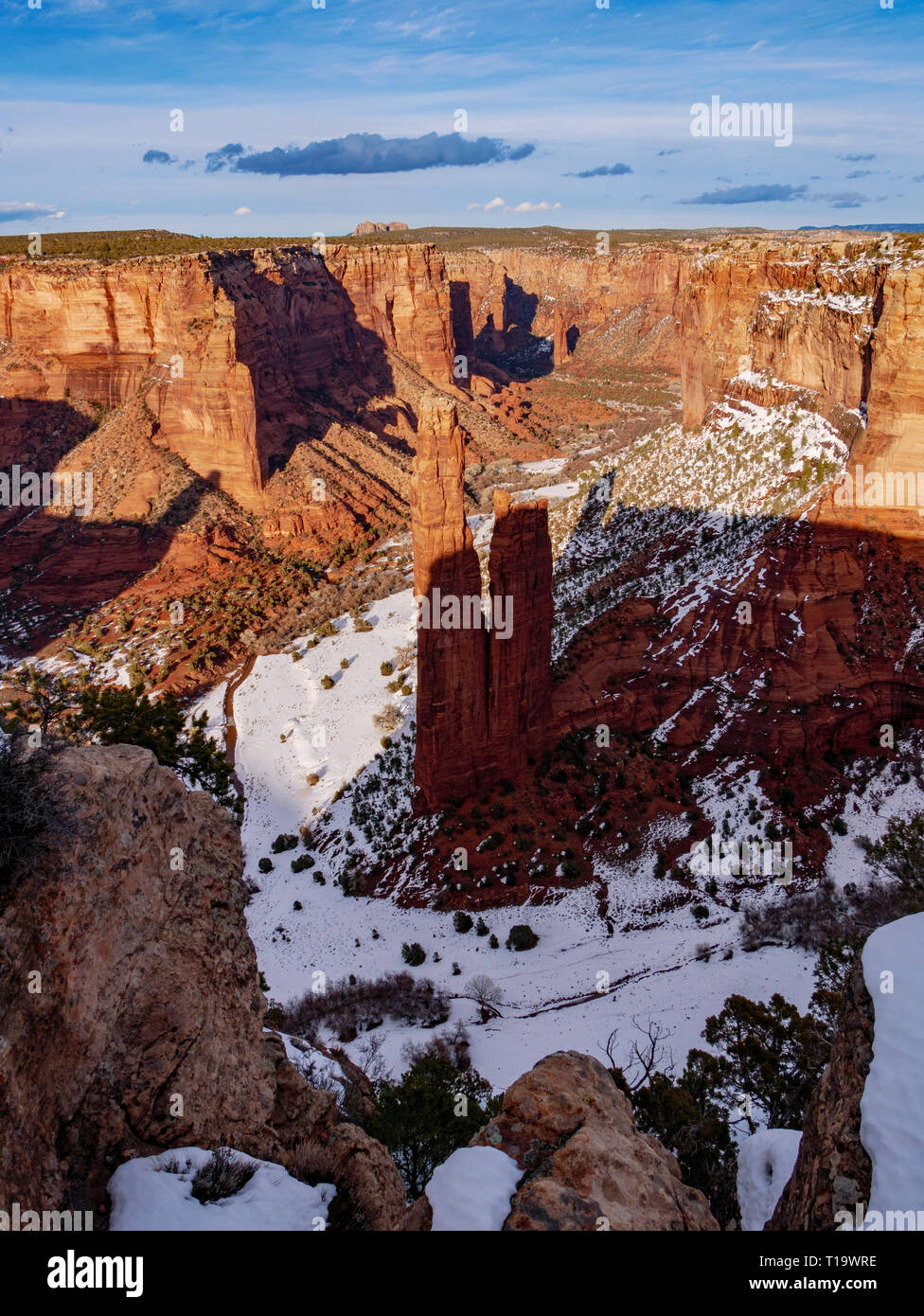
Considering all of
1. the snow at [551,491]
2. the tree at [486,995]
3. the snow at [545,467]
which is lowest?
the tree at [486,995]

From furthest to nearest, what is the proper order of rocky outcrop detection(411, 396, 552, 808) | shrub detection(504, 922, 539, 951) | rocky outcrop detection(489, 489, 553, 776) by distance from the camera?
rocky outcrop detection(489, 489, 553, 776), rocky outcrop detection(411, 396, 552, 808), shrub detection(504, 922, 539, 951)

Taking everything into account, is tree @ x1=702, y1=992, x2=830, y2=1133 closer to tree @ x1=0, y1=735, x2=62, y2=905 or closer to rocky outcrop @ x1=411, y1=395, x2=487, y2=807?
rocky outcrop @ x1=411, y1=395, x2=487, y2=807

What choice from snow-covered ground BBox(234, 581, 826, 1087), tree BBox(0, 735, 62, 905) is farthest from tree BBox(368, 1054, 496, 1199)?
tree BBox(0, 735, 62, 905)

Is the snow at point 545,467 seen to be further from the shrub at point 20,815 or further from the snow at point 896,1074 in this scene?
the shrub at point 20,815

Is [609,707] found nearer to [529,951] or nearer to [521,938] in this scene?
[521,938]

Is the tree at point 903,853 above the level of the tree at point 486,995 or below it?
above

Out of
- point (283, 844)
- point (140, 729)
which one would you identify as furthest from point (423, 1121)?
point (283, 844)

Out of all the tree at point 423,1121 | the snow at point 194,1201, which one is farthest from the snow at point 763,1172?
the snow at point 194,1201
